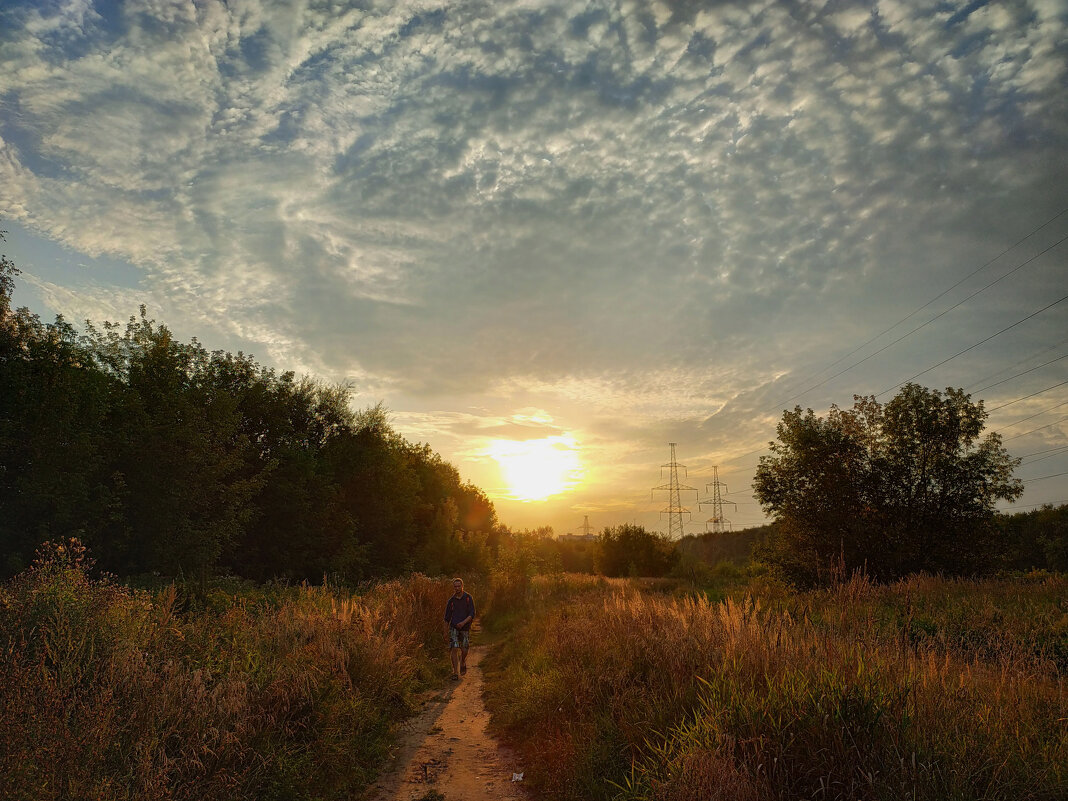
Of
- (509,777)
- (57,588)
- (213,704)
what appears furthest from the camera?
(509,777)

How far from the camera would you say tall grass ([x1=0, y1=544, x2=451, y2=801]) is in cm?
445

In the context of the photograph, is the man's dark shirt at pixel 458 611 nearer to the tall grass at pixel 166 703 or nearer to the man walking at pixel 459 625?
the man walking at pixel 459 625

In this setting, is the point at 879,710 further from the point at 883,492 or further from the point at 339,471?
the point at 339,471

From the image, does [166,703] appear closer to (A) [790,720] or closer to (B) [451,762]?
(B) [451,762]

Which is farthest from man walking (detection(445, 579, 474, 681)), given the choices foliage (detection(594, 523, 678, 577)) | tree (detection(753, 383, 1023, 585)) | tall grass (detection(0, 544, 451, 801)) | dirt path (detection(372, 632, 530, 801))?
foliage (detection(594, 523, 678, 577))

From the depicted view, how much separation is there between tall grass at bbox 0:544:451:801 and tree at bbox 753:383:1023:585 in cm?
2482

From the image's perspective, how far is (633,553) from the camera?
52.2 meters

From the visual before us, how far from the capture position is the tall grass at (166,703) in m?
4.45

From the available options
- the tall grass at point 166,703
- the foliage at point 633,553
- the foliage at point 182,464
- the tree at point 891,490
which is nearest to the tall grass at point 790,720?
the tall grass at point 166,703

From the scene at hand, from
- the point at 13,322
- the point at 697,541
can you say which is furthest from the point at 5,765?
the point at 697,541

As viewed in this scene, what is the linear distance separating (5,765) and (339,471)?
33085 mm

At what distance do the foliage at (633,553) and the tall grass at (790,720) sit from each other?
142ft

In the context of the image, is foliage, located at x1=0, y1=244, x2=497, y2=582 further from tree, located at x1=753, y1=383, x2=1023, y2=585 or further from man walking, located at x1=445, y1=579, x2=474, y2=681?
tree, located at x1=753, y1=383, x2=1023, y2=585

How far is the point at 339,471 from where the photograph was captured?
35.9 meters
